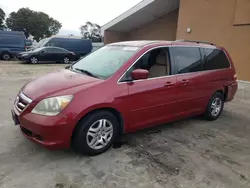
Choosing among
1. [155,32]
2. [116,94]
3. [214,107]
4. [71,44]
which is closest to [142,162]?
[116,94]

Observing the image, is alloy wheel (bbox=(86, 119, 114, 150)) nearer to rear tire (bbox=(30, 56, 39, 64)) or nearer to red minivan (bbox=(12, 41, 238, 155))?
red minivan (bbox=(12, 41, 238, 155))

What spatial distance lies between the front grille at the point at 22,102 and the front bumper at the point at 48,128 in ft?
0.28

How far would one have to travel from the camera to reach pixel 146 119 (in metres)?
3.73

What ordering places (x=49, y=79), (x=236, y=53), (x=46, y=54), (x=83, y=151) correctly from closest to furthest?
(x=83, y=151) → (x=49, y=79) → (x=236, y=53) → (x=46, y=54)

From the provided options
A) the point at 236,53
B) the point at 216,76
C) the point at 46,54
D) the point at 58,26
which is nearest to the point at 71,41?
the point at 46,54

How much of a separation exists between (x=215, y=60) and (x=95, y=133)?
312 centimetres

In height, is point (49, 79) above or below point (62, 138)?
above

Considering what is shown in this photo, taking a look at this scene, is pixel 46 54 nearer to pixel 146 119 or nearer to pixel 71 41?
pixel 71 41

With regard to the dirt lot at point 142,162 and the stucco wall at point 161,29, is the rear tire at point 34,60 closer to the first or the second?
the stucco wall at point 161,29

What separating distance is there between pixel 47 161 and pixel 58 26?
5782 centimetres

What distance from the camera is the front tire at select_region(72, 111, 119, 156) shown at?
3051 millimetres

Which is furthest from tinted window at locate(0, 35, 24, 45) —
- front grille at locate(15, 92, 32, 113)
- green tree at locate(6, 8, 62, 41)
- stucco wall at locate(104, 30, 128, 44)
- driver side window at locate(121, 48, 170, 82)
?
green tree at locate(6, 8, 62, 41)

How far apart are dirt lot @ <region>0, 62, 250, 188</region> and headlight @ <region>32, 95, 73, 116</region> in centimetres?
67

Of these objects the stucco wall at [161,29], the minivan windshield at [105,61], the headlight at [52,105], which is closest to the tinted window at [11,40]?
the stucco wall at [161,29]
